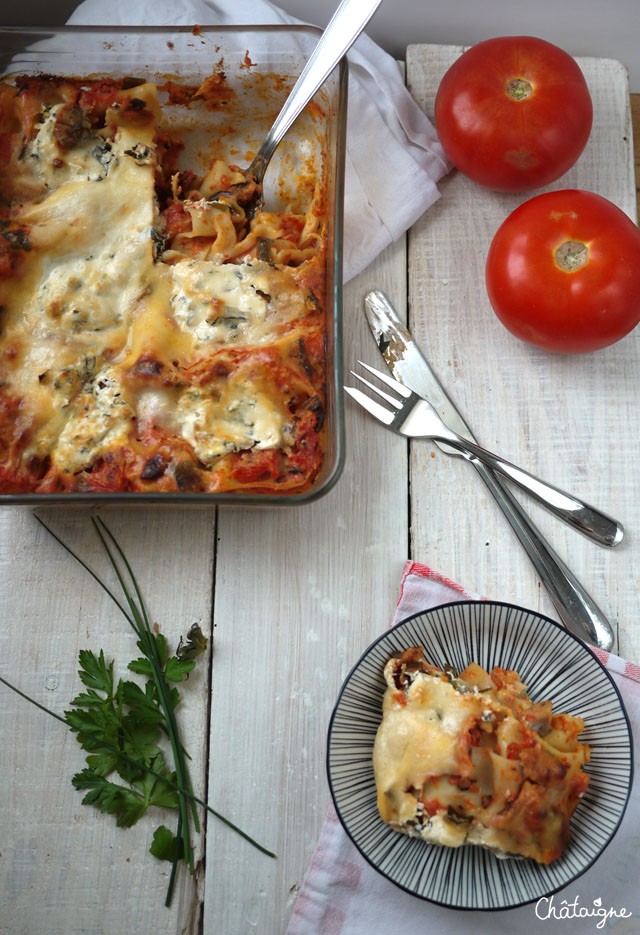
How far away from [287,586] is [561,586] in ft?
1.47

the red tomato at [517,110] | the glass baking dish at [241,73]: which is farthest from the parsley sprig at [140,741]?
the red tomato at [517,110]

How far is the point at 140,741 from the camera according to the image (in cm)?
141

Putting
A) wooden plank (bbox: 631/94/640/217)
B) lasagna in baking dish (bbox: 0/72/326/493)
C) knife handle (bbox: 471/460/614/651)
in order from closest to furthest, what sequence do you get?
lasagna in baking dish (bbox: 0/72/326/493), knife handle (bbox: 471/460/614/651), wooden plank (bbox: 631/94/640/217)

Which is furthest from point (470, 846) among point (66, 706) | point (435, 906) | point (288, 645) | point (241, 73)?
point (241, 73)

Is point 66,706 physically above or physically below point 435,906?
above

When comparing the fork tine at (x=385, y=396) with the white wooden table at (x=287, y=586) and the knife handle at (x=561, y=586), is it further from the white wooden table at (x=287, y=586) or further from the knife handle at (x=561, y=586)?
the knife handle at (x=561, y=586)

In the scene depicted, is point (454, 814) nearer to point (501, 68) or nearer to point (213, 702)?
point (213, 702)

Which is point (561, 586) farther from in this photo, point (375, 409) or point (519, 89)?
point (519, 89)

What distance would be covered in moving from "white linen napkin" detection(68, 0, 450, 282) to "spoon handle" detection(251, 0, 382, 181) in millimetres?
175

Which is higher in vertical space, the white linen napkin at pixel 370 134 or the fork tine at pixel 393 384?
the white linen napkin at pixel 370 134

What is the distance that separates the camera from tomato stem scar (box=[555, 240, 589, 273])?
1.44 m

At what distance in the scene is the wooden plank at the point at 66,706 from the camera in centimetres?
138

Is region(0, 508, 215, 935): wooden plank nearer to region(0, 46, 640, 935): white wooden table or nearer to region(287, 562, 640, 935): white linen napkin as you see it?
region(0, 46, 640, 935): white wooden table

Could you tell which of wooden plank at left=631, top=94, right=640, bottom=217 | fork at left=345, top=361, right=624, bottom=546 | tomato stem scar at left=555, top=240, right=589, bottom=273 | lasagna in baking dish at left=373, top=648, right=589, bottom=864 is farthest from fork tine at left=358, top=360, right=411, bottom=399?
wooden plank at left=631, top=94, right=640, bottom=217
